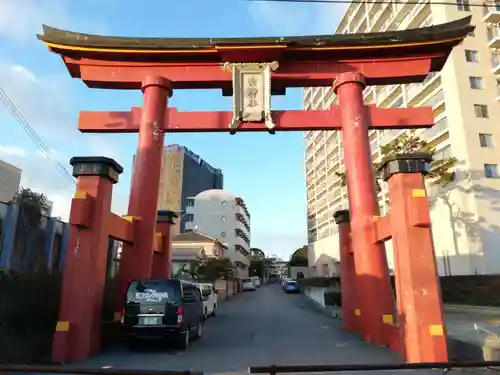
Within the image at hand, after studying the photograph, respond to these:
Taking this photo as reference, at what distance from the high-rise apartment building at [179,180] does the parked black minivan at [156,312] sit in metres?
64.8

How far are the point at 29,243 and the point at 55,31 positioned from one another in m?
7.13

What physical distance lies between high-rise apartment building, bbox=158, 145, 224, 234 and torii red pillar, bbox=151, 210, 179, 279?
5953 cm

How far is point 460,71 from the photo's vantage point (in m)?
36.4

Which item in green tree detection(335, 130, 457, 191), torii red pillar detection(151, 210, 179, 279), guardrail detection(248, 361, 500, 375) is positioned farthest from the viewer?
green tree detection(335, 130, 457, 191)

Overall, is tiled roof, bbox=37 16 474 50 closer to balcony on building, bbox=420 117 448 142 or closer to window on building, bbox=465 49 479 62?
balcony on building, bbox=420 117 448 142

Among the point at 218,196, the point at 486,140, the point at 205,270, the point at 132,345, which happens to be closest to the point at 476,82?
the point at 486,140

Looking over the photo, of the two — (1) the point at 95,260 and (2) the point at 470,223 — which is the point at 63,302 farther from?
(2) the point at 470,223

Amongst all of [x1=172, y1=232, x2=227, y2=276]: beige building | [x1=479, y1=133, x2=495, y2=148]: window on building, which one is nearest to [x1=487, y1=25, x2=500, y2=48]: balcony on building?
[x1=479, y1=133, x2=495, y2=148]: window on building

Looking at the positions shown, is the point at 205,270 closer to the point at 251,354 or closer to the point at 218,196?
the point at 251,354

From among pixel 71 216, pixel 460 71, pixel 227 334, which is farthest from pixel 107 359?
pixel 460 71

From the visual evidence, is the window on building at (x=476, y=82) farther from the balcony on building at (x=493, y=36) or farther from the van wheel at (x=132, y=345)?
A: the van wheel at (x=132, y=345)

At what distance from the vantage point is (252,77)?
14086 mm

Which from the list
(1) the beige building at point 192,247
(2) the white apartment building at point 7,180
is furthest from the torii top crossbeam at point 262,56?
(1) the beige building at point 192,247

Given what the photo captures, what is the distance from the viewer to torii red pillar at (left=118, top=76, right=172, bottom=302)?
12312mm
